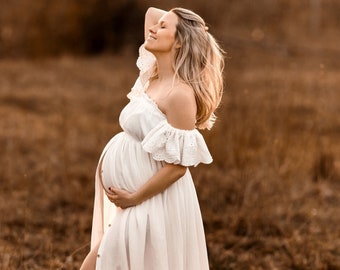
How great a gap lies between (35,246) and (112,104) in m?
5.72

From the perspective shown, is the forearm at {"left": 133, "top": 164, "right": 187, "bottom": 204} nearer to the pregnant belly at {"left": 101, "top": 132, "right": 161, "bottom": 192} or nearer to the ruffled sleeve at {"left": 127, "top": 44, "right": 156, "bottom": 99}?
the pregnant belly at {"left": 101, "top": 132, "right": 161, "bottom": 192}

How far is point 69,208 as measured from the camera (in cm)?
624

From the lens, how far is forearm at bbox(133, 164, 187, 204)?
2818mm

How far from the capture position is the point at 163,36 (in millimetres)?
2900

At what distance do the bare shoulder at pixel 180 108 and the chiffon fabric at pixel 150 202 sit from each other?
0.10ft

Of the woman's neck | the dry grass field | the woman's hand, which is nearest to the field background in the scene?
the dry grass field

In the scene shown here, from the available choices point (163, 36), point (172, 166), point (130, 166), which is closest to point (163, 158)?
point (172, 166)

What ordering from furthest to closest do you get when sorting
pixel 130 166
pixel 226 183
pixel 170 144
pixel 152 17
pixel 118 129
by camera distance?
pixel 118 129, pixel 226 183, pixel 152 17, pixel 130 166, pixel 170 144

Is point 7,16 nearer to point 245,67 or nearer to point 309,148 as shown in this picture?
point 245,67

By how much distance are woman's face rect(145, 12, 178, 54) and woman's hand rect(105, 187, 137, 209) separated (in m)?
0.59

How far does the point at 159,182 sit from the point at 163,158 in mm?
97

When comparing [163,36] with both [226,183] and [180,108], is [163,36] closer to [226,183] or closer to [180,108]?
[180,108]

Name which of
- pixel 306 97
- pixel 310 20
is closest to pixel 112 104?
pixel 306 97

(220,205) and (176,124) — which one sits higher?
(176,124)
